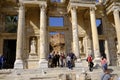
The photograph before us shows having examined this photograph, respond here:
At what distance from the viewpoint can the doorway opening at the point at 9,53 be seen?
2354 cm

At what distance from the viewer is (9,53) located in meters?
25.1

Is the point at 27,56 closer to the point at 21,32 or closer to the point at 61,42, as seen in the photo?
the point at 21,32

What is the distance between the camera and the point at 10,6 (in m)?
24.0

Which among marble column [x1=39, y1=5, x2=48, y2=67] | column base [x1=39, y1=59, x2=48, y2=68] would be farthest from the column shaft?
column base [x1=39, y1=59, x2=48, y2=68]

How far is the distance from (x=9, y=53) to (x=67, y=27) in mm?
7953

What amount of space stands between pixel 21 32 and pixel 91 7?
8.47 meters

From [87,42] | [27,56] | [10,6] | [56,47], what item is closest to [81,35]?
[87,42]

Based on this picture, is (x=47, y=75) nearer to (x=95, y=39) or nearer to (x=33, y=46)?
(x=33, y=46)

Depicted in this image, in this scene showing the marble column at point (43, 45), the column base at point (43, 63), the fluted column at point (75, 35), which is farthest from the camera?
the fluted column at point (75, 35)

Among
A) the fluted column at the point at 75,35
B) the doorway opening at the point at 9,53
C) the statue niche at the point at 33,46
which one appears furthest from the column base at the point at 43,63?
the doorway opening at the point at 9,53

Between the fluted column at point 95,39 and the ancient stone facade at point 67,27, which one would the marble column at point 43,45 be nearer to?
the ancient stone facade at point 67,27

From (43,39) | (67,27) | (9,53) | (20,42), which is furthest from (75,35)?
(9,53)

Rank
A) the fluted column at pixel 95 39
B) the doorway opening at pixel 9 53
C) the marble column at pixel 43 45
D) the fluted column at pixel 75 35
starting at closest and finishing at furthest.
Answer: the marble column at pixel 43 45 → the fluted column at pixel 75 35 → the fluted column at pixel 95 39 → the doorway opening at pixel 9 53

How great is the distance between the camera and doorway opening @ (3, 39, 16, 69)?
23544 mm
